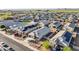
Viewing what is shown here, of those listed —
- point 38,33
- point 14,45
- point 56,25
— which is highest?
point 56,25

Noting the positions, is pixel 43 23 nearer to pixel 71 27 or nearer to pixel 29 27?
pixel 29 27

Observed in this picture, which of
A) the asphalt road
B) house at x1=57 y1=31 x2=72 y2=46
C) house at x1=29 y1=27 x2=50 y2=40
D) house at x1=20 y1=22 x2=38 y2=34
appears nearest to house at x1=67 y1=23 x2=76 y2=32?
house at x1=57 y1=31 x2=72 y2=46

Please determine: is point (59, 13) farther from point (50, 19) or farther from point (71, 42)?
point (71, 42)

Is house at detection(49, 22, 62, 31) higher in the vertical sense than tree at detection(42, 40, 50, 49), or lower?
higher

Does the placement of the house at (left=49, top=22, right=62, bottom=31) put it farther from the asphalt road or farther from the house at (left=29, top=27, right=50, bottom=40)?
the asphalt road

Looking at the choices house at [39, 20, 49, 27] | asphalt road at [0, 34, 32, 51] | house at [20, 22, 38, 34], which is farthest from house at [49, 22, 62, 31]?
asphalt road at [0, 34, 32, 51]

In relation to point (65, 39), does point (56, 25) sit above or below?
above

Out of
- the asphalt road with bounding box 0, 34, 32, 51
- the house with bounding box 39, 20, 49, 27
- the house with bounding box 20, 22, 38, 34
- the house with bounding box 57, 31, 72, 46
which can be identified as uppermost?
the house with bounding box 39, 20, 49, 27

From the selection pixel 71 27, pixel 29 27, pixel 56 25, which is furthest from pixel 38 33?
pixel 71 27

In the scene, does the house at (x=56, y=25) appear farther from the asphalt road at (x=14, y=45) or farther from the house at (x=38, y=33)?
the asphalt road at (x=14, y=45)

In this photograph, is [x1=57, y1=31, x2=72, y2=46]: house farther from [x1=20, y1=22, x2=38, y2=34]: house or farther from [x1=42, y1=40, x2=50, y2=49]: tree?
[x1=20, y1=22, x2=38, y2=34]: house

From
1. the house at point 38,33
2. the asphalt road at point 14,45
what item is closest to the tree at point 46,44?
the house at point 38,33
